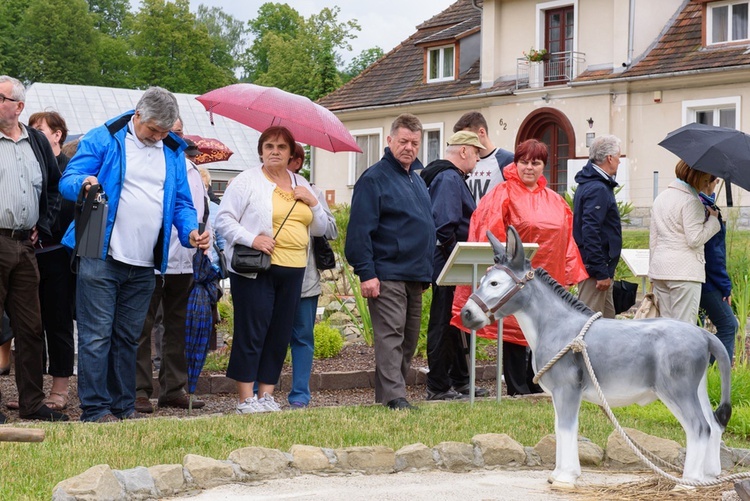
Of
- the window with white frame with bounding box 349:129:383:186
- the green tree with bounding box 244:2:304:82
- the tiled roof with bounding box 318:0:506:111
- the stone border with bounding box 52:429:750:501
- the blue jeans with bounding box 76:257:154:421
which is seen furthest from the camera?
the green tree with bounding box 244:2:304:82

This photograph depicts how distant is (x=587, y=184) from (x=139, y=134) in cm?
400

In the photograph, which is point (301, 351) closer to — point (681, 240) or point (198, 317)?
point (198, 317)

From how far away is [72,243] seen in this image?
833 cm

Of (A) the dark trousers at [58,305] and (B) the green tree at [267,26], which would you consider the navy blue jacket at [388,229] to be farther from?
(B) the green tree at [267,26]

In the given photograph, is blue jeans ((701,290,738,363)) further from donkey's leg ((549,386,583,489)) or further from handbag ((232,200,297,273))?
donkey's leg ((549,386,583,489))

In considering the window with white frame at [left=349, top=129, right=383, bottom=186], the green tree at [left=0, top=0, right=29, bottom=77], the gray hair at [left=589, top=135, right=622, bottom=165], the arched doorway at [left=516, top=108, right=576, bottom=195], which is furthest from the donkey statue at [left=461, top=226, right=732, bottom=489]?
the green tree at [left=0, top=0, right=29, bottom=77]

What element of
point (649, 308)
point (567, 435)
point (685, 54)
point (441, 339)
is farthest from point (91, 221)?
point (685, 54)

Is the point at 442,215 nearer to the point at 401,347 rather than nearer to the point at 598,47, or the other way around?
the point at 401,347

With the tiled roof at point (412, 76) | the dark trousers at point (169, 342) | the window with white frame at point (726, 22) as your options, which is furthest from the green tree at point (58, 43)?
the dark trousers at point (169, 342)

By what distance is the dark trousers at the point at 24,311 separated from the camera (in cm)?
814

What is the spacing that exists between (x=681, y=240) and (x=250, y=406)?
3580 millimetres

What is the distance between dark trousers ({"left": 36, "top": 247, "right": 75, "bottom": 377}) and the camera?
8938 mm

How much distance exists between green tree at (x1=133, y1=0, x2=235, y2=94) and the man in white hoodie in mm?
69380

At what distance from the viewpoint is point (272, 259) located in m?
8.71
